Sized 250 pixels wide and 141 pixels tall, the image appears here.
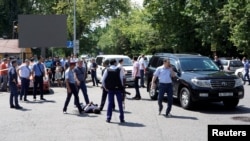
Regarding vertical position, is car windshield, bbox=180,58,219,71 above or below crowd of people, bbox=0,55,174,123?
above

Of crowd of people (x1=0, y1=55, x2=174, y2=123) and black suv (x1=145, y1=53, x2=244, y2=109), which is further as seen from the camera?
black suv (x1=145, y1=53, x2=244, y2=109)

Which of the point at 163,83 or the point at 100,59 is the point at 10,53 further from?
the point at 163,83

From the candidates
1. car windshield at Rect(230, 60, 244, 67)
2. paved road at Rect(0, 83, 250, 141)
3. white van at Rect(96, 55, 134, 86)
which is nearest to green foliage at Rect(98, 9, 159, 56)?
car windshield at Rect(230, 60, 244, 67)

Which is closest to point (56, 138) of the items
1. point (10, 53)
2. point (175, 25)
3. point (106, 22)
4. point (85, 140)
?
point (85, 140)

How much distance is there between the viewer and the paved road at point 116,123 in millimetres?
9422

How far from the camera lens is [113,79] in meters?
11.1

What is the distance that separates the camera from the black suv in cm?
1328

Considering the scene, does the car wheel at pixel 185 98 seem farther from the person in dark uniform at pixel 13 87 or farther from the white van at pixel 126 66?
the white van at pixel 126 66

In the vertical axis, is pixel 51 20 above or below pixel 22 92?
above

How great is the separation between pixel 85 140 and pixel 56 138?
69 centimetres

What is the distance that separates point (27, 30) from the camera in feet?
93.8

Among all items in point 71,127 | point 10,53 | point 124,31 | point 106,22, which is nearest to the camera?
point 71,127

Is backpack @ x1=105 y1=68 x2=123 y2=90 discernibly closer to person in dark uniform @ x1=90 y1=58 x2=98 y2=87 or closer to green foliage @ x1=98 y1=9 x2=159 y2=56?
person in dark uniform @ x1=90 y1=58 x2=98 y2=87

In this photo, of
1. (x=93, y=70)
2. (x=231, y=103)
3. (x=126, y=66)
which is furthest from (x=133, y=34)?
(x=231, y=103)
